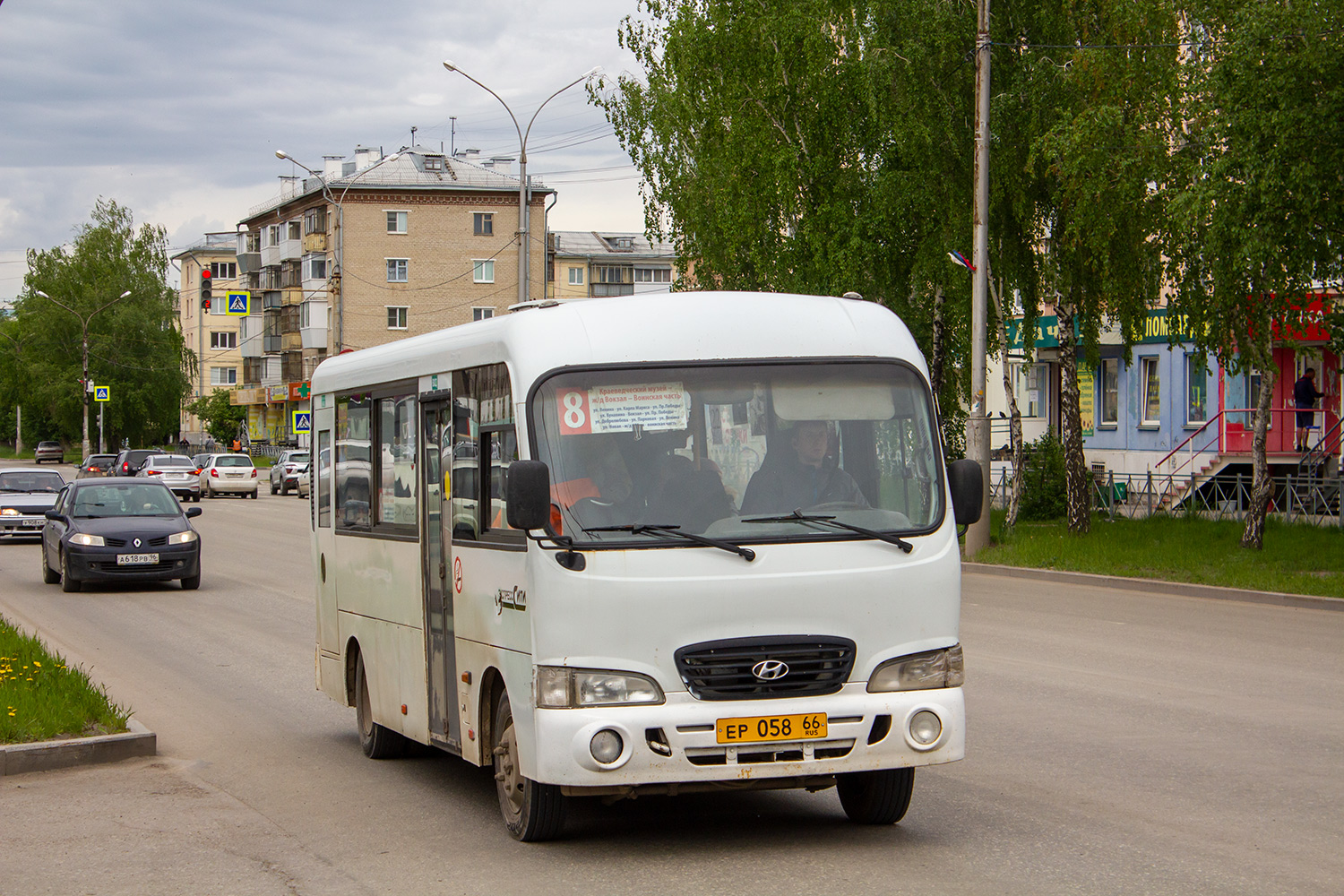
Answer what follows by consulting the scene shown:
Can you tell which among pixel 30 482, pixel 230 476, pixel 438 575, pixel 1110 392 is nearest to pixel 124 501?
pixel 30 482

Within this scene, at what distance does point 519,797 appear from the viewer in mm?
7031

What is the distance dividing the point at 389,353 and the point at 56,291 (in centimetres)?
10195

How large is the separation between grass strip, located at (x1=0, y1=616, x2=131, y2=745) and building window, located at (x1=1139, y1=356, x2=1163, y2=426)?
35.8 metres

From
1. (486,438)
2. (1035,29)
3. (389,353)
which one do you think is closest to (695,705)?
(486,438)

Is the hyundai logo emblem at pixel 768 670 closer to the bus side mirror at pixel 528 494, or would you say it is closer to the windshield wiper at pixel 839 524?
the windshield wiper at pixel 839 524

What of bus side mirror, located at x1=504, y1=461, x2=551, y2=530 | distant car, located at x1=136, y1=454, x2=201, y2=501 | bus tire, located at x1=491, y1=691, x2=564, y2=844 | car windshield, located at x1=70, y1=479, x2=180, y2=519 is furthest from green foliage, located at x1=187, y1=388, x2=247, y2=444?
bus side mirror, located at x1=504, y1=461, x2=551, y2=530

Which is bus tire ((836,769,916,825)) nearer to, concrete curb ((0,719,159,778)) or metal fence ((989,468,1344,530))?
concrete curb ((0,719,159,778))

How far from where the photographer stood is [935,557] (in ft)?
22.5

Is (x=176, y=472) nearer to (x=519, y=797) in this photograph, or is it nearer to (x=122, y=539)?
(x=122, y=539)

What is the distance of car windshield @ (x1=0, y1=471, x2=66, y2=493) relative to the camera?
111 ft

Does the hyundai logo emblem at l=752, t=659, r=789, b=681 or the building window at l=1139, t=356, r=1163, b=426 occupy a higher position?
the building window at l=1139, t=356, r=1163, b=426

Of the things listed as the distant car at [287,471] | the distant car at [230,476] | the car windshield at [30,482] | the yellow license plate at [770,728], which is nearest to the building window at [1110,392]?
the car windshield at [30,482]

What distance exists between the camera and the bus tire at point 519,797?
22.6ft

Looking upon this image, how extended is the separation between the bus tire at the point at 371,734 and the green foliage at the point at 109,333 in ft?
313
